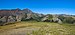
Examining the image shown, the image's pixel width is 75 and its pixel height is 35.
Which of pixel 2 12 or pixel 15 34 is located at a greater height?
pixel 2 12

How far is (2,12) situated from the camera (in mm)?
28406

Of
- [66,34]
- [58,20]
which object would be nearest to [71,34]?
[66,34]

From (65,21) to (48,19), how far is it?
9.45 ft

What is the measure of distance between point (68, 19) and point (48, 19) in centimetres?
332

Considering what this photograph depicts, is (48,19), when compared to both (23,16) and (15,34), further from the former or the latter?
(15,34)

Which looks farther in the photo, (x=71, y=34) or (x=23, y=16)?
(x=23, y=16)

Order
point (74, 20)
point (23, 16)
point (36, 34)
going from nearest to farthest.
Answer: point (36, 34) → point (74, 20) → point (23, 16)

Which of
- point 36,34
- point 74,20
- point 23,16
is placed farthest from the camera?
point 23,16

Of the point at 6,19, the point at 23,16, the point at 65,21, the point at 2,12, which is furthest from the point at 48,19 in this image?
A: the point at 2,12

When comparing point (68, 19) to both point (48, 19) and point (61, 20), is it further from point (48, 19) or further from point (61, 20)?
point (48, 19)

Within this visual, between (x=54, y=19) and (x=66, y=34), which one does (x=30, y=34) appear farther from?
(x=54, y=19)

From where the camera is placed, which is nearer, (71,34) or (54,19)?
(71,34)

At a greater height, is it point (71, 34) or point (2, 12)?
point (2, 12)

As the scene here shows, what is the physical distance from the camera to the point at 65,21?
24359 mm
